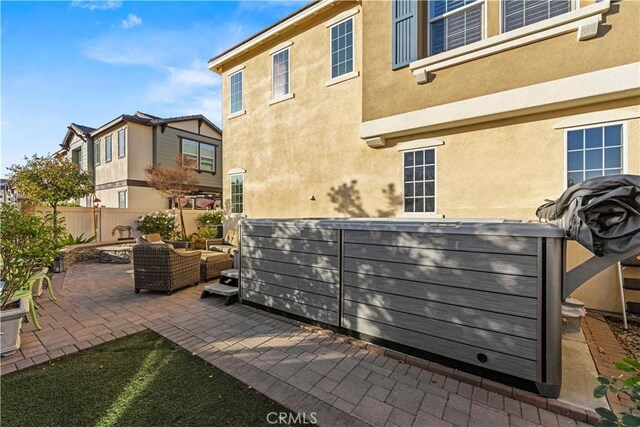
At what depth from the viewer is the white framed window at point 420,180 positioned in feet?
20.3

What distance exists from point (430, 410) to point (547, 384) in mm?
1127

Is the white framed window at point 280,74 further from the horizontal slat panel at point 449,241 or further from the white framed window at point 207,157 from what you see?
the white framed window at point 207,157

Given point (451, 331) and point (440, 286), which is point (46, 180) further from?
point (451, 331)

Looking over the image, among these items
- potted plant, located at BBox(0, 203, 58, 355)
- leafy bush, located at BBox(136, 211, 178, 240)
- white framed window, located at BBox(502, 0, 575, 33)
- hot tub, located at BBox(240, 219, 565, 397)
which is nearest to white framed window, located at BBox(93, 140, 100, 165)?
leafy bush, located at BBox(136, 211, 178, 240)

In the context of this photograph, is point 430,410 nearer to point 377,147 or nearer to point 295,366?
point 295,366

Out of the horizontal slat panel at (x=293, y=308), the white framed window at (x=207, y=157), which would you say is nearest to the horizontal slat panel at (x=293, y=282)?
the horizontal slat panel at (x=293, y=308)

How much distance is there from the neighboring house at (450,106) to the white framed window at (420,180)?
2 centimetres

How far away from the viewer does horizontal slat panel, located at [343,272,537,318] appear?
2.58 m

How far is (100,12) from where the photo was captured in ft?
23.7

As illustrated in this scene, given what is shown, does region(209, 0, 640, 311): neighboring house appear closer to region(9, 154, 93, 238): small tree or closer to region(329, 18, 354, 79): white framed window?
region(329, 18, 354, 79): white framed window

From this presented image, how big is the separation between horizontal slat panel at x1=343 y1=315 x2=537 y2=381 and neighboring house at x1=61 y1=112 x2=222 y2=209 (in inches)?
539

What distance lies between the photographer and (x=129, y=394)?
256cm

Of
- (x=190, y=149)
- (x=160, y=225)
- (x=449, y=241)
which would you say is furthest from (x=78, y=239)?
(x=449, y=241)

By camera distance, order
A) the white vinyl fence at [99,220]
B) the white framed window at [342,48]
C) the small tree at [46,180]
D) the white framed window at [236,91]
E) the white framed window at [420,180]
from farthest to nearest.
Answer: the white framed window at [236,91]
the white vinyl fence at [99,220]
the small tree at [46,180]
the white framed window at [342,48]
the white framed window at [420,180]
